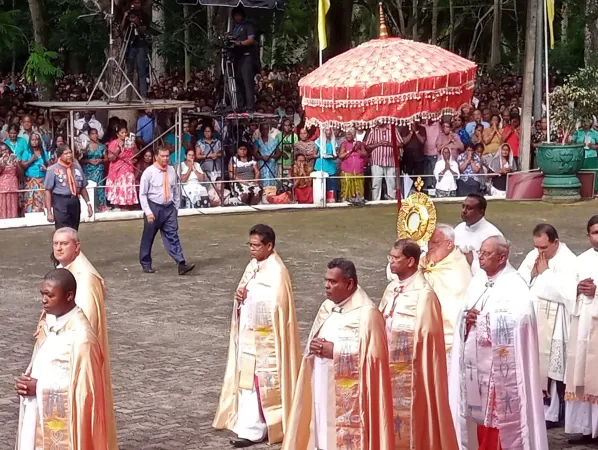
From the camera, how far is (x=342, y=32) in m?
28.7

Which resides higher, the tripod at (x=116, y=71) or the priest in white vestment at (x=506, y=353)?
the tripod at (x=116, y=71)

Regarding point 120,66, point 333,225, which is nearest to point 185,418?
point 333,225

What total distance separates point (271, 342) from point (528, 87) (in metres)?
15.7

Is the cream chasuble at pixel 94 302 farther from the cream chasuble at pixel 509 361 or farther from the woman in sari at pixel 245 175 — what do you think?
the woman in sari at pixel 245 175

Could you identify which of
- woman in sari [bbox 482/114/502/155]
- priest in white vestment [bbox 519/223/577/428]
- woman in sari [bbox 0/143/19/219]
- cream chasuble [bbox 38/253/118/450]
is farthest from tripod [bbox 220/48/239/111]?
cream chasuble [bbox 38/253/118/450]

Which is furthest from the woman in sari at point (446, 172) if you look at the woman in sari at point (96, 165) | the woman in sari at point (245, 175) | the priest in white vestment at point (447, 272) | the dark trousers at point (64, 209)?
the priest in white vestment at point (447, 272)

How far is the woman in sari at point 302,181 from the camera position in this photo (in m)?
21.2

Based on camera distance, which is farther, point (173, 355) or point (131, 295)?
point (131, 295)

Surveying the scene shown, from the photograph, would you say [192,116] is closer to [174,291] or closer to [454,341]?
[174,291]

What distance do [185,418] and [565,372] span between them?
9.57 feet

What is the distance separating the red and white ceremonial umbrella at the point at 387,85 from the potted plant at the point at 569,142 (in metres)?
11.4

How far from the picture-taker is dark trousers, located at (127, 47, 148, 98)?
22016mm

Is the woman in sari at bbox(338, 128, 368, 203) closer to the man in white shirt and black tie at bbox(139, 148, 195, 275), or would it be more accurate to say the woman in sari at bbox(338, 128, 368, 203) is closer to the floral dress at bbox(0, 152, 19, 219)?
the floral dress at bbox(0, 152, 19, 219)

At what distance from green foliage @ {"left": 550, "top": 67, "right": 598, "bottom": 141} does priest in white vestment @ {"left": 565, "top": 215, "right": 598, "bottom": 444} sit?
1379 centimetres
